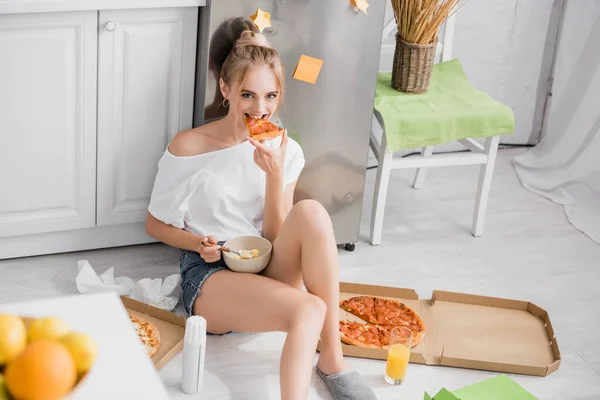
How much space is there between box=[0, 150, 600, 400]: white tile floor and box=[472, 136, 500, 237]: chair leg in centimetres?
6

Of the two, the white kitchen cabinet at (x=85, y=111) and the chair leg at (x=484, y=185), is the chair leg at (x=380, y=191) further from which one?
the white kitchen cabinet at (x=85, y=111)

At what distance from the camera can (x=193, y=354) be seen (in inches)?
86.6

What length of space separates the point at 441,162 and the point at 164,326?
1226 millimetres

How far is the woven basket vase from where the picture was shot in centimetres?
298

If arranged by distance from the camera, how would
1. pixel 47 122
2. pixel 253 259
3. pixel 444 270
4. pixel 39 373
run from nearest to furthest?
pixel 39 373
pixel 253 259
pixel 47 122
pixel 444 270

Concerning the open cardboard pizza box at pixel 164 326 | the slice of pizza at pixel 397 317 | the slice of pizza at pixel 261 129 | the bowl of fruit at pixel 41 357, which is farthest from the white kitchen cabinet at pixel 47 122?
the bowl of fruit at pixel 41 357

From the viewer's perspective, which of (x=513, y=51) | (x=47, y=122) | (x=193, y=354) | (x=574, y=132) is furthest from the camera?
(x=513, y=51)

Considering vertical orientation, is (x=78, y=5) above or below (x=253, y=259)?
above

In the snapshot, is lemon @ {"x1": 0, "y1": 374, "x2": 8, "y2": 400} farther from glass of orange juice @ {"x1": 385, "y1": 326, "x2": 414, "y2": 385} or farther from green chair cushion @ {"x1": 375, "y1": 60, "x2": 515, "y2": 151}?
green chair cushion @ {"x1": 375, "y1": 60, "x2": 515, "y2": 151}

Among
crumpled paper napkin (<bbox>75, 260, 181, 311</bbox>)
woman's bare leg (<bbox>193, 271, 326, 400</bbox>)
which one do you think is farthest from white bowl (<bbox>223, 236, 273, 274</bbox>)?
crumpled paper napkin (<bbox>75, 260, 181, 311</bbox>)

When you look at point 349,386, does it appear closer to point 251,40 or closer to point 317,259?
point 317,259

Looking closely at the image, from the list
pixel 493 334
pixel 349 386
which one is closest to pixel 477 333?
pixel 493 334

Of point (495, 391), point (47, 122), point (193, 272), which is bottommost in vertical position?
point (495, 391)

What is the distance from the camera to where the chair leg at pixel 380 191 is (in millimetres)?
3027
